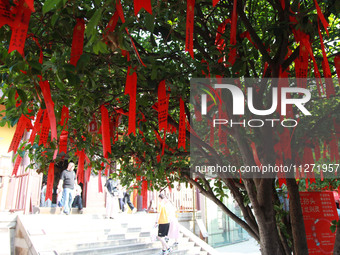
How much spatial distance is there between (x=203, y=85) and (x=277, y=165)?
1114 mm

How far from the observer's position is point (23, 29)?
1524 millimetres

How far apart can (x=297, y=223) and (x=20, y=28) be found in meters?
2.95

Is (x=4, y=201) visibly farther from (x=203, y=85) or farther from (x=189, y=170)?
(x=203, y=85)

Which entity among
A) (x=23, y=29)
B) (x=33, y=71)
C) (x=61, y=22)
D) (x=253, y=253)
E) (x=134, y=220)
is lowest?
(x=253, y=253)

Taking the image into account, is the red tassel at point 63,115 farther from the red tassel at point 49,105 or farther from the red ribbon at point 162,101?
the red ribbon at point 162,101

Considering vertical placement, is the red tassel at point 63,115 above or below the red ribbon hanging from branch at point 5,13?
below

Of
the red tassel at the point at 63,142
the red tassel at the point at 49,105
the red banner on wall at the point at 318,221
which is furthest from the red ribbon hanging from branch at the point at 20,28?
the red banner on wall at the point at 318,221

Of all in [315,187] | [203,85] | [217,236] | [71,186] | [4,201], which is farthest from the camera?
[217,236]

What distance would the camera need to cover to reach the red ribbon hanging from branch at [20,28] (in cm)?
148

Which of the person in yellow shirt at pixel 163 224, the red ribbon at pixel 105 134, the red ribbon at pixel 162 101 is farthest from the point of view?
the person in yellow shirt at pixel 163 224

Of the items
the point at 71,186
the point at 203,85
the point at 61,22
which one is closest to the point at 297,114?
the point at 203,85

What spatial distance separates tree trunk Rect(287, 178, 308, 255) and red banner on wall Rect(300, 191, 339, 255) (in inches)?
7.2

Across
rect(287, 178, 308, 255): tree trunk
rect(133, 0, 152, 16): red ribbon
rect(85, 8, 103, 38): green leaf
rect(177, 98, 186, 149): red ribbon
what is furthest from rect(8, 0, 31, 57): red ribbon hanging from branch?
rect(287, 178, 308, 255): tree trunk

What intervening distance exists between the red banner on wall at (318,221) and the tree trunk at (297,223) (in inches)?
7.2
